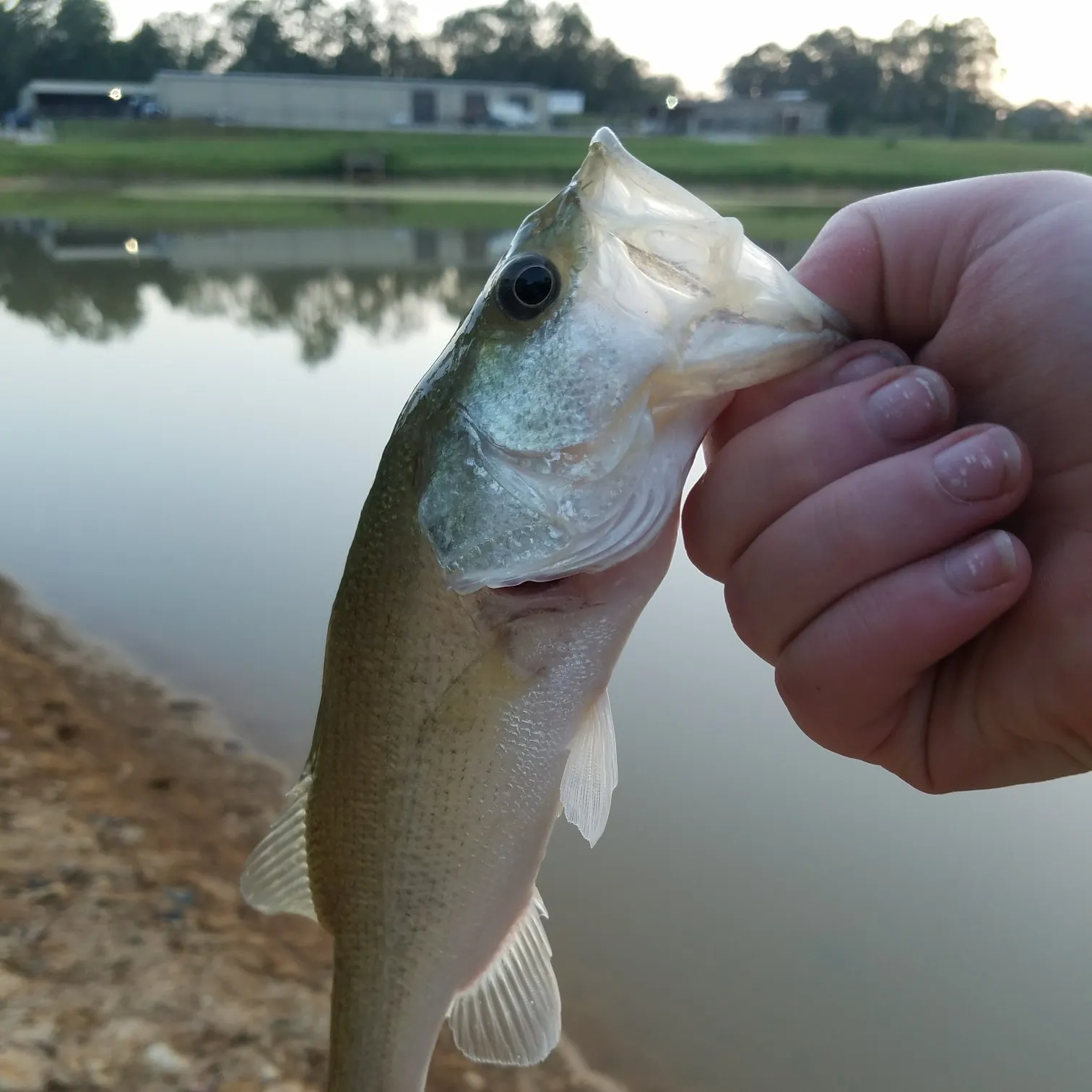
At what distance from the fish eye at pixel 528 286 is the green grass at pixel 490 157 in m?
27.3

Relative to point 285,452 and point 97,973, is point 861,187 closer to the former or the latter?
point 285,452

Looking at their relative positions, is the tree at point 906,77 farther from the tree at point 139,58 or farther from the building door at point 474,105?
the tree at point 139,58

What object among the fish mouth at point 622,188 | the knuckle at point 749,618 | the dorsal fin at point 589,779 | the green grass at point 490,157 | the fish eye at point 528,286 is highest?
the fish mouth at point 622,188

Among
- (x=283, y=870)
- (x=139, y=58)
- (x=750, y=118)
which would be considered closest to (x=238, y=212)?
(x=283, y=870)

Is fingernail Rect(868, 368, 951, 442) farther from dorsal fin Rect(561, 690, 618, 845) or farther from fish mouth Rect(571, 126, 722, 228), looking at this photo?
dorsal fin Rect(561, 690, 618, 845)

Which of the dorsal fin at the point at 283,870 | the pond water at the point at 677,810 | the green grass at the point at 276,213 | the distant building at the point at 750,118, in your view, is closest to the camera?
the dorsal fin at the point at 283,870

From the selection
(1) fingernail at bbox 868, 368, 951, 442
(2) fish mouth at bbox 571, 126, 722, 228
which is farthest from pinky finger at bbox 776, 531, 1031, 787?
(2) fish mouth at bbox 571, 126, 722, 228

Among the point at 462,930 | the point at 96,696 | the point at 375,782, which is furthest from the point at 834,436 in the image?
the point at 96,696

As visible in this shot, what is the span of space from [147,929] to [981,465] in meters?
3.09

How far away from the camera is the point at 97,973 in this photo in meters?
3.04

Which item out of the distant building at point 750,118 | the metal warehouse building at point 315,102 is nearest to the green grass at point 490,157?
the metal warehouse building at point 315,102

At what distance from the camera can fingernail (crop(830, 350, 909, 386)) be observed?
142cm

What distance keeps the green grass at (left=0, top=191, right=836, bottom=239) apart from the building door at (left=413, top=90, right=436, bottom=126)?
82.4ft

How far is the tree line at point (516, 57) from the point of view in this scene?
5803cm
